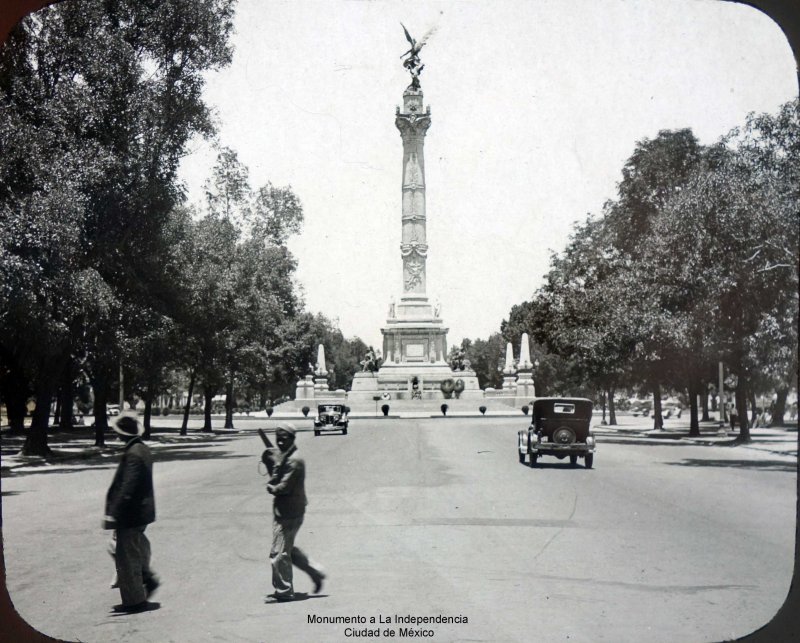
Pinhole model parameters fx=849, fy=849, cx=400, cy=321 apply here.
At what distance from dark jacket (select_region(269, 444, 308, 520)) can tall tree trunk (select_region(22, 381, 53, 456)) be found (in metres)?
9.38

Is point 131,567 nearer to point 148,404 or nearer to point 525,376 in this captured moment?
point 148,404

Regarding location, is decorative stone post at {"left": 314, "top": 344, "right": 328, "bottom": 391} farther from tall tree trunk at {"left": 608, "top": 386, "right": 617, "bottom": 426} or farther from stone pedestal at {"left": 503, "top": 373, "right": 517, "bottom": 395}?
tall tree trunk at {"left": 608, "top": 386, "right": 617, "bottom": 426}

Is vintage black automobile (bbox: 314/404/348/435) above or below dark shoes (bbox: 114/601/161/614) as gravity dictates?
above

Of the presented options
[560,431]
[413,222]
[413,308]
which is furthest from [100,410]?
[413,308]

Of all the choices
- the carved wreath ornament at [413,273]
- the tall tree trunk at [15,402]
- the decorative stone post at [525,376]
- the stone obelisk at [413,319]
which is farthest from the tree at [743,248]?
the carved wreath ornament at [413,273]

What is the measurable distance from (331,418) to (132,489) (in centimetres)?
538

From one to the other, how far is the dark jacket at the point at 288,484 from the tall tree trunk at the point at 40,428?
9.38 meters

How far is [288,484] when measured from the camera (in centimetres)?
664

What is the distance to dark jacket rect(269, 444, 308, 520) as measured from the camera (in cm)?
659

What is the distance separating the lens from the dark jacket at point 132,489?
21.5 ft

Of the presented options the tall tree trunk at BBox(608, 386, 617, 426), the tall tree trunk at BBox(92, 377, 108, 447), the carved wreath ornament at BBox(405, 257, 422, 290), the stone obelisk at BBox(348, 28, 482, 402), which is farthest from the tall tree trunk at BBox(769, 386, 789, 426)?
the carved wreath ornament at BBox(405, 257, 422, 290)

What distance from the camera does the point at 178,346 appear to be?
45.1 feet

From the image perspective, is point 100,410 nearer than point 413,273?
Yes

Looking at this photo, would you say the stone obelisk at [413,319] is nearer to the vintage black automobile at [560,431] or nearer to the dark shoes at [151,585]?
the vintage black automobile at [560,431]
